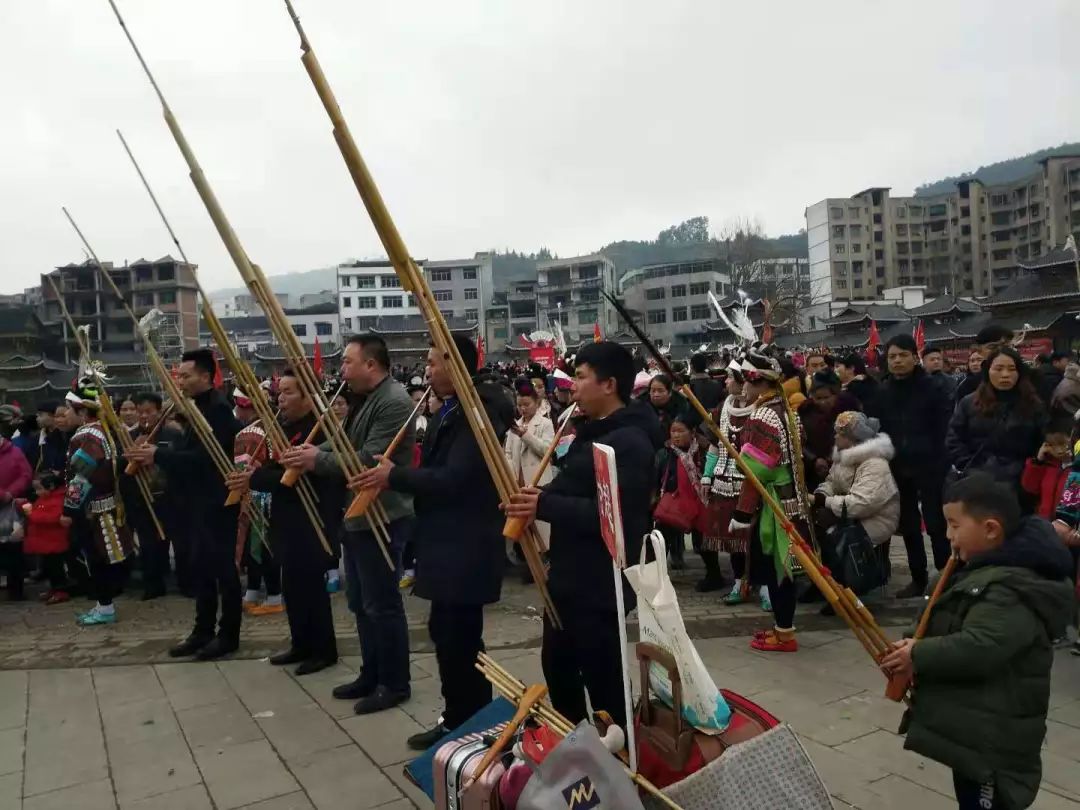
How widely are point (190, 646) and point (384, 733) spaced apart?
221 cm

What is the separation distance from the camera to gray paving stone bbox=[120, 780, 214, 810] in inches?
139

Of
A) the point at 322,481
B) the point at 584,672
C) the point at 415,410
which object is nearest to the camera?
the point at 584,672

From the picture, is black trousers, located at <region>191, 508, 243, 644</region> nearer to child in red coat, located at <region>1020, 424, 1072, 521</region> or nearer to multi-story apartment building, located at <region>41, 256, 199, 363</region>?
child in red coat, located at <region>1020, 424, 1072, 521</region>

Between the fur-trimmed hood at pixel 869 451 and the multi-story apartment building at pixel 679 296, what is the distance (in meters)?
62.0

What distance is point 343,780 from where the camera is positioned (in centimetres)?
367

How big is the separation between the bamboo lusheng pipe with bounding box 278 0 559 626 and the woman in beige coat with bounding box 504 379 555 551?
12.6 ft

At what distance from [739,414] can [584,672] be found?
10.6 feet

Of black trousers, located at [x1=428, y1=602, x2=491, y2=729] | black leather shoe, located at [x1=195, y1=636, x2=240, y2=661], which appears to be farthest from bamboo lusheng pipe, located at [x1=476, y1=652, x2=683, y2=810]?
black leather shoe, located at [x1=195, y1=636, x2=240, y2=661]

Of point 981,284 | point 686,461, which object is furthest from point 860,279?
point 686,461

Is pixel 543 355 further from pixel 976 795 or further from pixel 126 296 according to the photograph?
pixel 126 296

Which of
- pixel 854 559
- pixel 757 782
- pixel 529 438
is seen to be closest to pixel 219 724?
pixel 757 782

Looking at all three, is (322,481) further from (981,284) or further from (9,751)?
(981,284)

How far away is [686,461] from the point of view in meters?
6.92

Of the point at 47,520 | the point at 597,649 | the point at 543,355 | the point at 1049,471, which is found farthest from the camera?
the point at 543,355
